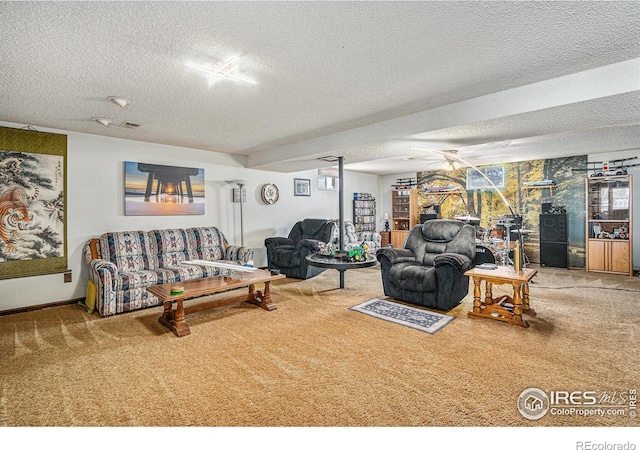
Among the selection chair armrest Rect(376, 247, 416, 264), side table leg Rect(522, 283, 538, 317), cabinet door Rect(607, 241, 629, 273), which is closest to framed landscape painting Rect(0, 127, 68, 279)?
chair armrest Rect(376, 247, 416, 264)

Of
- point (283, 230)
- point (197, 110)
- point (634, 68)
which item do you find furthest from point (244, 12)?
point (283, 230)

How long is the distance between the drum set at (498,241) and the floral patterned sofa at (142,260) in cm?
427

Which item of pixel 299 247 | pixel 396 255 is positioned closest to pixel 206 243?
pixel 299 247

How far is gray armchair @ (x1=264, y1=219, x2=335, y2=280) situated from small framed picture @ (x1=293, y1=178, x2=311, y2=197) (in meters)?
0.76

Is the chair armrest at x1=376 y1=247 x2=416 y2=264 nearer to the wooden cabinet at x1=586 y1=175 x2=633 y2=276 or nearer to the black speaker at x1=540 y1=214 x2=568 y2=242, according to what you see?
the black speaker at x1=540 y1=214 x2=568 y2=242

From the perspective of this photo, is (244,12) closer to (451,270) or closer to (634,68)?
(634,68)

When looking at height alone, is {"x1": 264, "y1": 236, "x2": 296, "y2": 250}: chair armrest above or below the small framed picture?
below

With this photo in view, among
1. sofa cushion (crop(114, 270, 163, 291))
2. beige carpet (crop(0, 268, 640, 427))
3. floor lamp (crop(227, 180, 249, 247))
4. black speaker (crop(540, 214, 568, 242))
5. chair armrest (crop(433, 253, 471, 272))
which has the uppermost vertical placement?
floor lamp (crop(227, 180, 249, 247))

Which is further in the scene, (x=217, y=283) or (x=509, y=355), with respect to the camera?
(x=217, y=283)

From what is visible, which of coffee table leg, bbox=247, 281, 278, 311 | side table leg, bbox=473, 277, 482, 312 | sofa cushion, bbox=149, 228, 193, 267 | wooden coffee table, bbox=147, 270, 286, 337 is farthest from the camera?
sofa cushion, bbox=149, 228, 193, 267

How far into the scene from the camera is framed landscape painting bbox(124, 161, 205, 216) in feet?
15.6

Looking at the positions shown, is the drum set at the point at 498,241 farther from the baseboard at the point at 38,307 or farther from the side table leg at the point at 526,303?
the baseboard at the point at 38,307

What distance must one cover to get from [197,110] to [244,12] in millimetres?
1933
